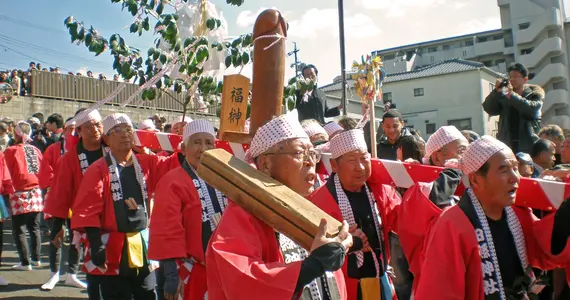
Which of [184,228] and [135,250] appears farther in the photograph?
[135,250]

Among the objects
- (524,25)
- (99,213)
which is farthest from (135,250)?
(524,25)

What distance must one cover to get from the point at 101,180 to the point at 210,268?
2.88 metres

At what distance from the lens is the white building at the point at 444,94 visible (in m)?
35.2

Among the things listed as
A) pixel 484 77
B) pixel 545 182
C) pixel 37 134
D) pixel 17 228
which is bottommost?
pixel 17 228

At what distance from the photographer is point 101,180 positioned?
484cm

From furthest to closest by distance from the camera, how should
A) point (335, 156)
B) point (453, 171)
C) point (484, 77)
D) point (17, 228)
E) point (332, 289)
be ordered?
1. point (484, 77)
2. point (17, 228)
3. point (335, 156)
4. point (453, 171)
5. point (332, 289)

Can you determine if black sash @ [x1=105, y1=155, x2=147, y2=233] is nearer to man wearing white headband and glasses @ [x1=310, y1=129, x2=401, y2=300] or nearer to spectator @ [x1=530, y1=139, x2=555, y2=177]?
man wearing white headband and glasses @ [x1=310, y1=129, x2=401, y2=300]

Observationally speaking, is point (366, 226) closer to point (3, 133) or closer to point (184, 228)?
point (184, 228)

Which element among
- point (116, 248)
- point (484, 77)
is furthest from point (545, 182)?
point (484, 77)

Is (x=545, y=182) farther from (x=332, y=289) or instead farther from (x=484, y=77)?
(x=484, y=77)

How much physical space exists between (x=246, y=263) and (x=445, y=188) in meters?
1.69

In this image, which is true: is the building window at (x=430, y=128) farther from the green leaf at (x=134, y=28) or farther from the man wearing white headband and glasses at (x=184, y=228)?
the man wearing white headband and glasses at (x=184, y=228)

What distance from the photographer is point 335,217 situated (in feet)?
12.1

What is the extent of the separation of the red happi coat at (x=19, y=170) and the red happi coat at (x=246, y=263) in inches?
263
